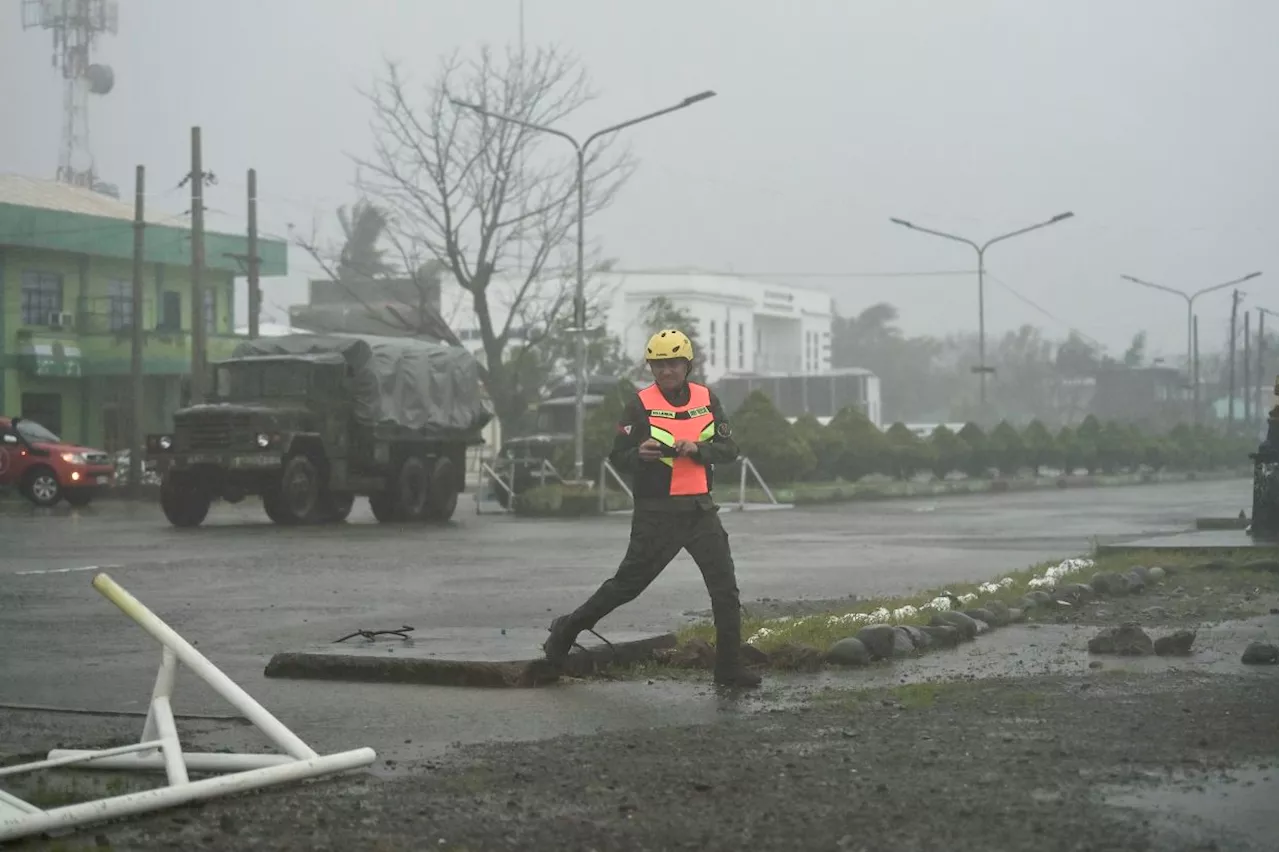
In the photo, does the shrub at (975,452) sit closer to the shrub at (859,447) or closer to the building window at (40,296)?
the shrub at (859,447)

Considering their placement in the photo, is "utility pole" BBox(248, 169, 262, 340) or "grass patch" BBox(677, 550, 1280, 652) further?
"utility pole" BBox(248, 169, 262, 340)

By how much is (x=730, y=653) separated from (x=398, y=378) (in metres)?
19.8

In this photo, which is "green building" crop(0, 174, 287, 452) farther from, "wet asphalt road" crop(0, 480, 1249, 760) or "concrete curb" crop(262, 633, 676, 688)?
"concrete curb" crop(262, 633, 676, 688)

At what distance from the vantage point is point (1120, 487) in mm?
47688

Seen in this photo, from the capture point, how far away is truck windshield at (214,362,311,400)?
27.5 m

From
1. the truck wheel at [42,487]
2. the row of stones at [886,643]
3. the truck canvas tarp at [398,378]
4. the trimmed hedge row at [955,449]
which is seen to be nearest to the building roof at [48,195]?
the truck wheel at [42,487]

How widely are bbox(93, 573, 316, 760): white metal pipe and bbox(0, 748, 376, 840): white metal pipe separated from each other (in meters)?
0.10

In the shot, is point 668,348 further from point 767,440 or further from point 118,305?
point 118,305

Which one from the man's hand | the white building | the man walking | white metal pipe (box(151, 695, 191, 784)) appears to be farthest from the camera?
the white building

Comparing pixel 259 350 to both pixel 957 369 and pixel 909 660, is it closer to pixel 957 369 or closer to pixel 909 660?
pixel 909 660

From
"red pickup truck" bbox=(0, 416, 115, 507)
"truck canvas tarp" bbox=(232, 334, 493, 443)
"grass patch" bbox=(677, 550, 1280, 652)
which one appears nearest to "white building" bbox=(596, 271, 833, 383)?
"red pickup truck" bbox=(0, 416, 115, 507)

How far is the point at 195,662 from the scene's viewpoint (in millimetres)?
6352

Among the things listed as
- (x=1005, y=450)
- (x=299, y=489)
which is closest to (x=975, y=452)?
(x=1005, y=450)

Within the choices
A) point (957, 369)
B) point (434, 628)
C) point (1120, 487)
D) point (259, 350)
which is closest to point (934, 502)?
point (1120, 487)
